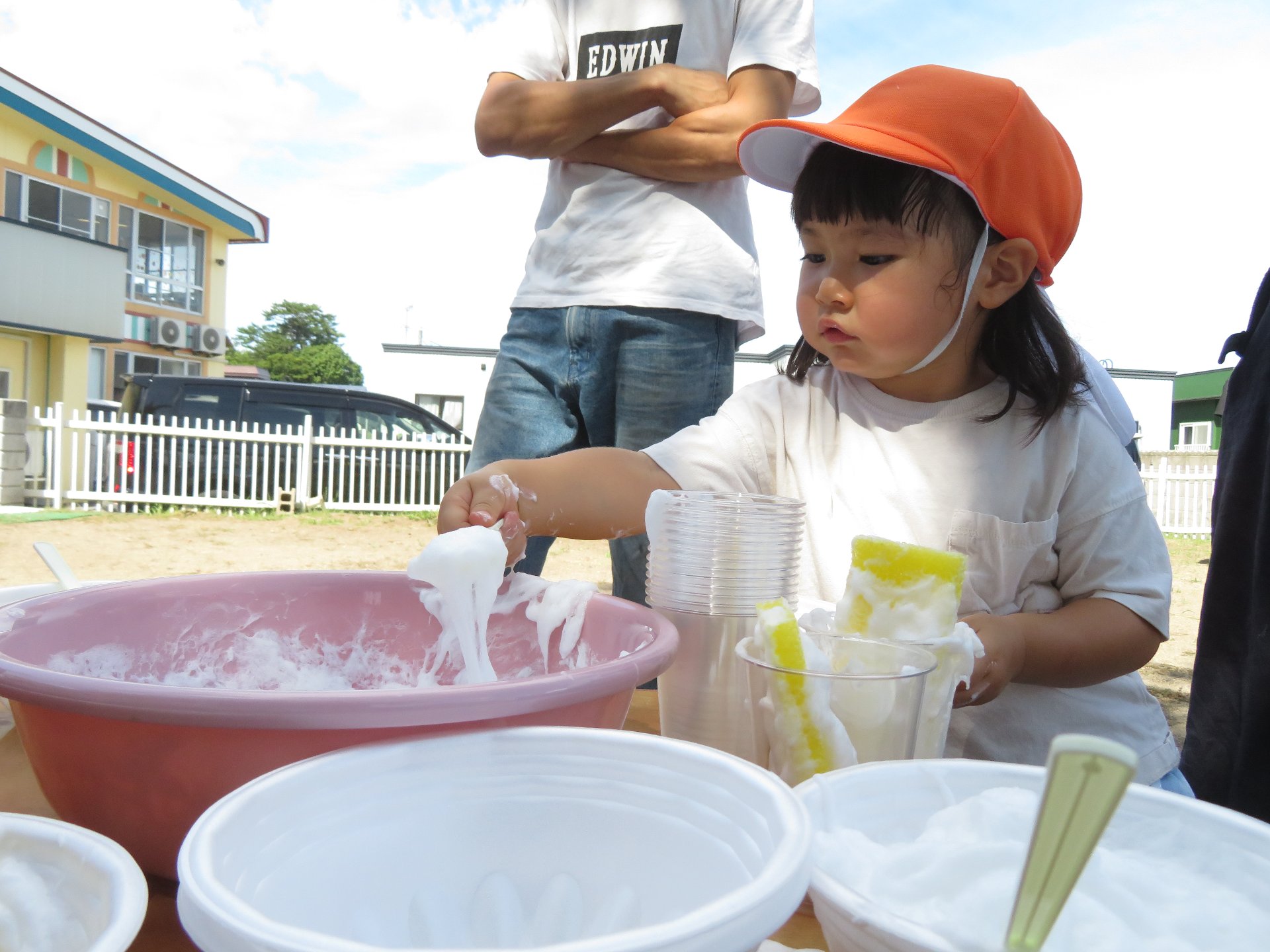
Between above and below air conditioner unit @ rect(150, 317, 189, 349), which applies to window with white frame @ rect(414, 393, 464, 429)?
below

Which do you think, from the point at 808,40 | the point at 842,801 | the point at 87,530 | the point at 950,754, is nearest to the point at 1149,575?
the point at 950,754

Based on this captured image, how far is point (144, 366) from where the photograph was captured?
19.3 meters

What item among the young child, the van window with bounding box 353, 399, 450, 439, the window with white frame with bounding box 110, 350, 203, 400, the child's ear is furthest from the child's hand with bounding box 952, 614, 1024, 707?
the window with white frame with bounding box 110, 350, 203, 400

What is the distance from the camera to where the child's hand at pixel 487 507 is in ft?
3.61

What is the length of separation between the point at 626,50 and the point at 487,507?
1262 millimetres

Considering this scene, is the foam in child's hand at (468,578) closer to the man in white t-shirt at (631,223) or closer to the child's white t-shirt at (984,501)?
the child's white t-shirt at (984,501)

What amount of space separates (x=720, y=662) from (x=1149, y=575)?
752 mm

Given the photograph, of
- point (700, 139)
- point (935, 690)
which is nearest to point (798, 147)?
point (700, 139)

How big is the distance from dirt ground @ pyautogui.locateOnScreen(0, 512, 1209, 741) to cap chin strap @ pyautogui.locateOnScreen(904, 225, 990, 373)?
3842 millimetres

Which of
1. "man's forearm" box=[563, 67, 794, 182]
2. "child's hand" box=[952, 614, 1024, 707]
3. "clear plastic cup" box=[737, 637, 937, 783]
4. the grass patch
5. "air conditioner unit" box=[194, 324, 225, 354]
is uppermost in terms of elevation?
"air conditioner unit" box=[194, 324, 225, 354]

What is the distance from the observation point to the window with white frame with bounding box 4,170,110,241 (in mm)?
15211

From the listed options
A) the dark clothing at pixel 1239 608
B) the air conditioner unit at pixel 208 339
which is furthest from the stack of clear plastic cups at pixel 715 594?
the air conditioner unit at pixel 208 339

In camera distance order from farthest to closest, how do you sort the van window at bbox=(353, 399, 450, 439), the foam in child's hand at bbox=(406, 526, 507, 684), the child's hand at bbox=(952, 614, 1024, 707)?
the van window at bbox=(353, 399, 450, 439) < the child's hand at bbox=(952, 614, 1024, 707) < the foam in child's hand at bbox=(406, 526, 507, 684)

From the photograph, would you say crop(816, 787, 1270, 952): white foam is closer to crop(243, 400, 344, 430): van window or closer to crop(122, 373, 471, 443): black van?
crop(122, 373, 471, 443): black van
